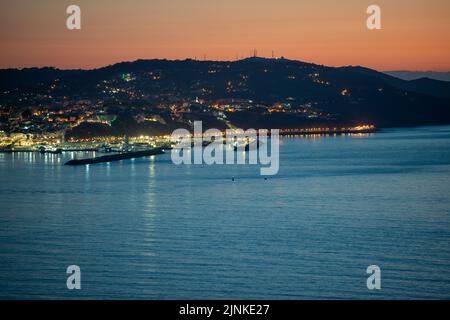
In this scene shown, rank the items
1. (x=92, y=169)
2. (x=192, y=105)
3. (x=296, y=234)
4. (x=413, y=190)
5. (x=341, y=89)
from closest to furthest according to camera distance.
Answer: (x=296, y=234) → (x=413, y=190) → (x=92, y=169) → (x=192, y=105) → (x=341, y=89)
